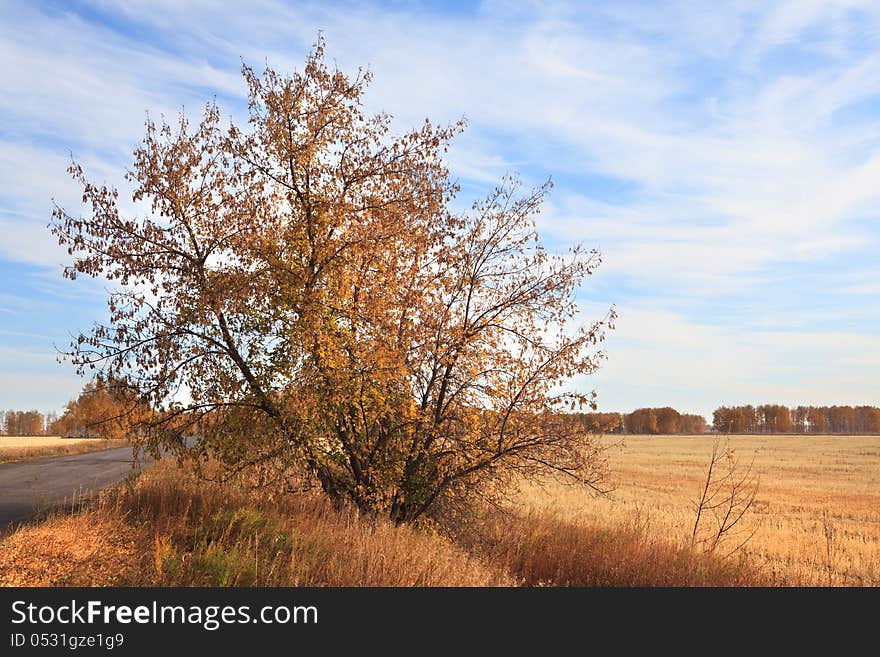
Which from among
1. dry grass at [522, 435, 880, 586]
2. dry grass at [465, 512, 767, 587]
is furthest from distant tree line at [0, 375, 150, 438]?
dry grass at [522, 435, 880, 586]

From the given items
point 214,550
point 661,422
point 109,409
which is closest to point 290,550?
point 214,550

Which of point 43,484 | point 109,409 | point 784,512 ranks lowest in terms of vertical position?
point 784,512

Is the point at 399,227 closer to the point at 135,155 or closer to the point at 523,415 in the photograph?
the point at 523,415

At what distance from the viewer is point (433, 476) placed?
1308 centimetres

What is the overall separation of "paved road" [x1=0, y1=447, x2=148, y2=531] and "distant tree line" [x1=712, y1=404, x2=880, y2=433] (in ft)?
508

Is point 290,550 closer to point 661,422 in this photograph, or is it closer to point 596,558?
point 596,558

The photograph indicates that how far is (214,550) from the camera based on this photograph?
9.27m

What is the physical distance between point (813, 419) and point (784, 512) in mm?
161572

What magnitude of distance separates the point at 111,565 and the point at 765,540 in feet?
54.1

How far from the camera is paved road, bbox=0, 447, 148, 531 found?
1420 cm

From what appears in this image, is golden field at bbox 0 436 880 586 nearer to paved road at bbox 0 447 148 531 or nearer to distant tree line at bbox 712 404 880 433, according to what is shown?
paved road at bbox 0 447 148 531

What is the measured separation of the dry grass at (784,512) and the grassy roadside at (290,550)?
1468 millimetres

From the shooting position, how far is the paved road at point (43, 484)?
46.6ft

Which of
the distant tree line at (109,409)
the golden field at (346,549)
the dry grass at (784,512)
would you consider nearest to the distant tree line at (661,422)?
the dry grass at (784,512)
